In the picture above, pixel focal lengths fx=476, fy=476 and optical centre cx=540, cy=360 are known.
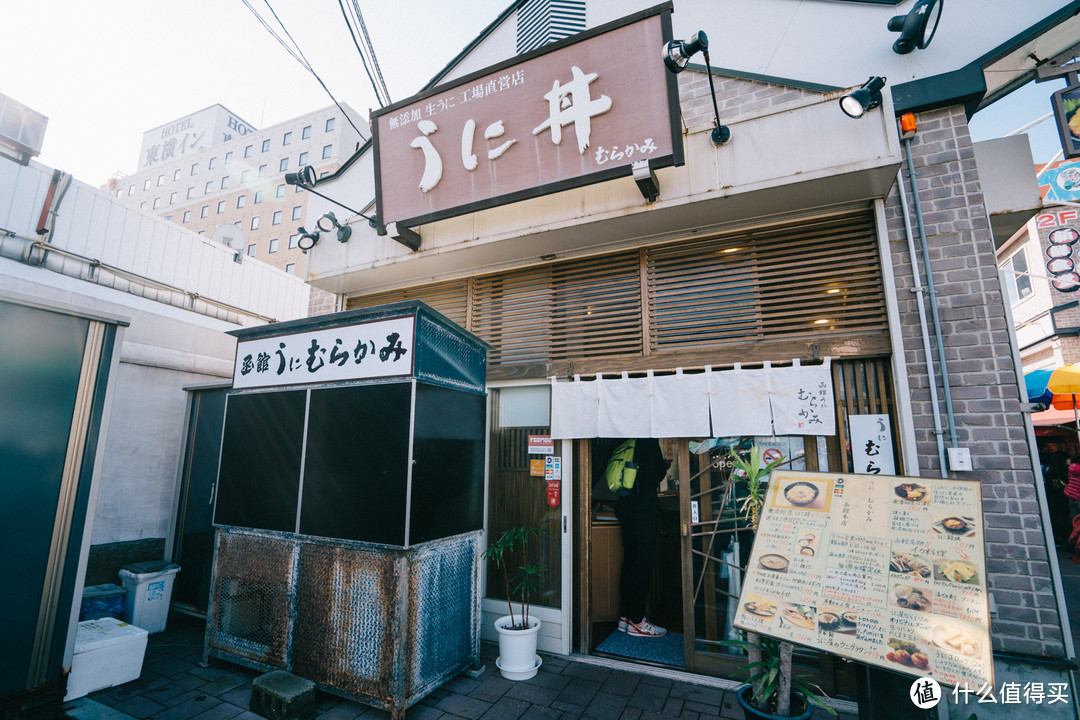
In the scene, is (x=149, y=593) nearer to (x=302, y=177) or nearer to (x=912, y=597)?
A: (x=302, y=177)

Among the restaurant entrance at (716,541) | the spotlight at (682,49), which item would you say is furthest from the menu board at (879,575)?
the spotlight at (682,49)

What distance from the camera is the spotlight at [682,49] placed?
4293 mm

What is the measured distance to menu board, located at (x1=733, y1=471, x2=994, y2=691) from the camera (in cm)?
262

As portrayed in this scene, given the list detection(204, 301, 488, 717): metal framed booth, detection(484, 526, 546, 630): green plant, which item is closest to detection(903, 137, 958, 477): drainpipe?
detection(484, 526, 546, 630): green plant

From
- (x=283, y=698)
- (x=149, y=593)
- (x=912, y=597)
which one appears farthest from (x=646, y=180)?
(x=149, y=593)

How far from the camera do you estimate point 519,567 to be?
5.60 meters

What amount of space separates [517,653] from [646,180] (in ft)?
17.0

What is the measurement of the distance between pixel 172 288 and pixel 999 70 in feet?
41.8

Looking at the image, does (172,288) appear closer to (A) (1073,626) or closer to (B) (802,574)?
(B) (802,574)

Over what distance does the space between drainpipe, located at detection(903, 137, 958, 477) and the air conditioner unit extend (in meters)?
12.0

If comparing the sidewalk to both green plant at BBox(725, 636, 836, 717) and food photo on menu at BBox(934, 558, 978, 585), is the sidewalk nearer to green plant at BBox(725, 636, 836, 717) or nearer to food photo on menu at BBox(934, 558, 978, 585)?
green plant at BBox(725, 636, 836, 717)

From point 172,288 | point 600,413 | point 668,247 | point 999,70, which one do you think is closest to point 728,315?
point 668,247

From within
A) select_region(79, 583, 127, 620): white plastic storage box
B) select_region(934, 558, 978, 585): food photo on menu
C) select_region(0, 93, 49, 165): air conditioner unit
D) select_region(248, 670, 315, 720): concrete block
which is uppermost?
select_region(0, 93, 49, 165): air conditioner unit

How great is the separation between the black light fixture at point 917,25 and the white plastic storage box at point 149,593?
10.6 meters
